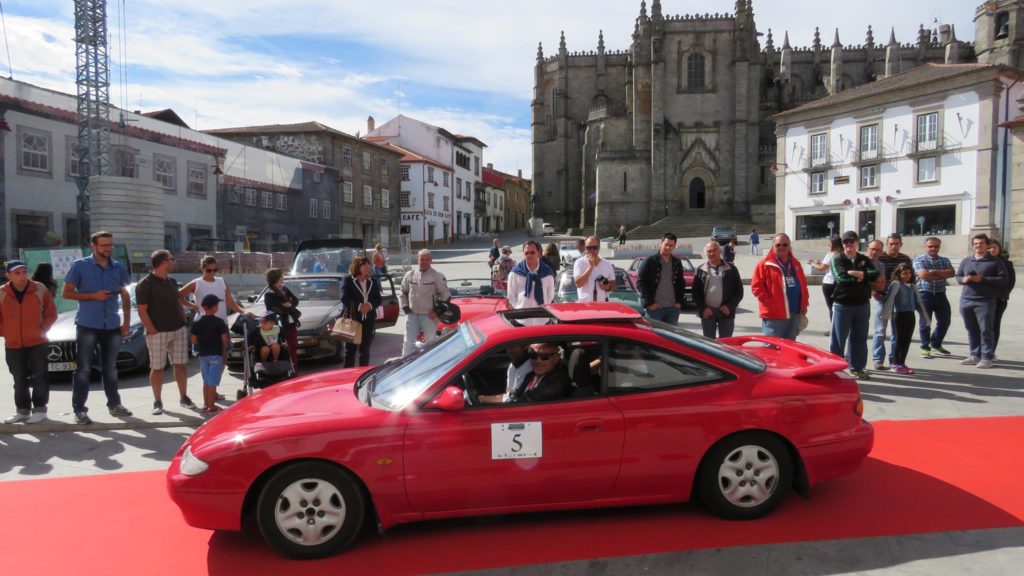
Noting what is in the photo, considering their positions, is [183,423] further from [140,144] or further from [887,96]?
[887,96]

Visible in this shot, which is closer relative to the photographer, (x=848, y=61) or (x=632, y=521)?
(x=632, y=521)

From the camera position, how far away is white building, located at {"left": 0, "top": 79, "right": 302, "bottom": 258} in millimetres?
23609

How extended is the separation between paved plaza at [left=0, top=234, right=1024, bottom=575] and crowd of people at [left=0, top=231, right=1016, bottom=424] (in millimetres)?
269

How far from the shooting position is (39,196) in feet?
82.4

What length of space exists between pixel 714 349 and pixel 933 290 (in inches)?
264

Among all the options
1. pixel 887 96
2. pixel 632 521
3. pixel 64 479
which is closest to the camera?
pixel 632 521

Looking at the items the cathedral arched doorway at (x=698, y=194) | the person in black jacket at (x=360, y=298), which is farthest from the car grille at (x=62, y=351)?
the cathedral arched doorway at (x=698, y=194)

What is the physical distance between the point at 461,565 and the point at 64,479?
3555 mm

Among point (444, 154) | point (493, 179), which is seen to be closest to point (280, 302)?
point (444, 154)

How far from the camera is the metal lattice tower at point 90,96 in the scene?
978 inches

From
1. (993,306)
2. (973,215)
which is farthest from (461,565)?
(973,215)

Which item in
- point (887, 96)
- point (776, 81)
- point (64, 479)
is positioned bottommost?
point (64, 479)

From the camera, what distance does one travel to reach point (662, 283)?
7539mm

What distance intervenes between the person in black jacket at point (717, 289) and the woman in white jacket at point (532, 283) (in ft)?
5.65
